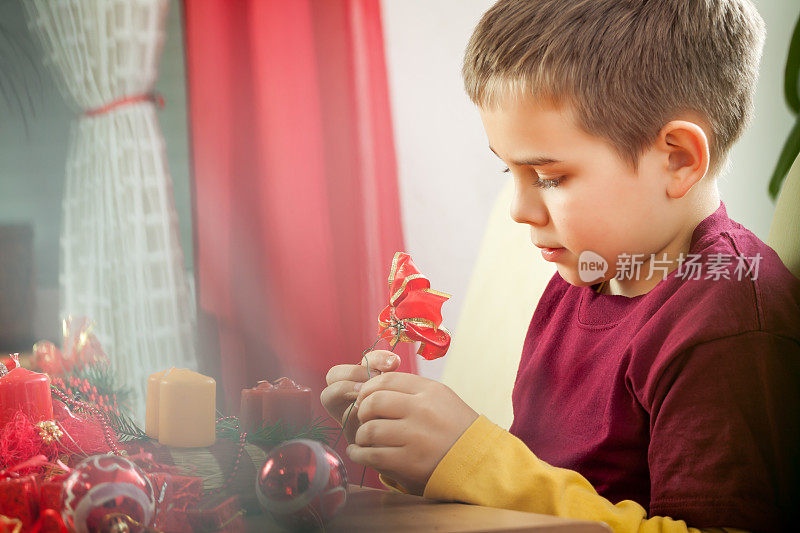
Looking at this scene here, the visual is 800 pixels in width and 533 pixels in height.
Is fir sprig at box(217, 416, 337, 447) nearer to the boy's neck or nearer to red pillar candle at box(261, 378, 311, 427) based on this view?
red pillar candle at box(261, 378, 311, 427)

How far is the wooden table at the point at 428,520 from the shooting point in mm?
429

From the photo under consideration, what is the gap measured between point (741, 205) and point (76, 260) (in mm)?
762

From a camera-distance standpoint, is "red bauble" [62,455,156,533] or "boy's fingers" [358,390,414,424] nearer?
"red bauble" [62,455,156,533]

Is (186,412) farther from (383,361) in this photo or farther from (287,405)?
(383,361)

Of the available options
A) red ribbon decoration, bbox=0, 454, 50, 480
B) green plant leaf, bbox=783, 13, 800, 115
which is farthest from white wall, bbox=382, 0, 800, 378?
red ribbon decoration, bbox=0, 454, 50, 480

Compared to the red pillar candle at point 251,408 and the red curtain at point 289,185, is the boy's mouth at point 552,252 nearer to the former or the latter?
the red curtain at point 289,185

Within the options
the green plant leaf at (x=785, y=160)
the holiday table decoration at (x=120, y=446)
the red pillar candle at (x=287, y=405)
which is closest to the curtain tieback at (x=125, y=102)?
the holiday table decoration at (x=120, y=446)

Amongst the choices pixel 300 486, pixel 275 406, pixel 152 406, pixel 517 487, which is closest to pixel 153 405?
pixel 152 406

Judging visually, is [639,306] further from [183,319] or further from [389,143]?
[183,319]

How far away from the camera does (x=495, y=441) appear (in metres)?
0.57

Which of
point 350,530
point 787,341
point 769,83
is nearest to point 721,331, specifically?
point 787,341

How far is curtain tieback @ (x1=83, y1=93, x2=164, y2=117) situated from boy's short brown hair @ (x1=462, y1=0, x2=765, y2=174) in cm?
32

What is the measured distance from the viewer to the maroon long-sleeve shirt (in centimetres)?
54

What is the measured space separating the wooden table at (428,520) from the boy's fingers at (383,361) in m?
0.16
